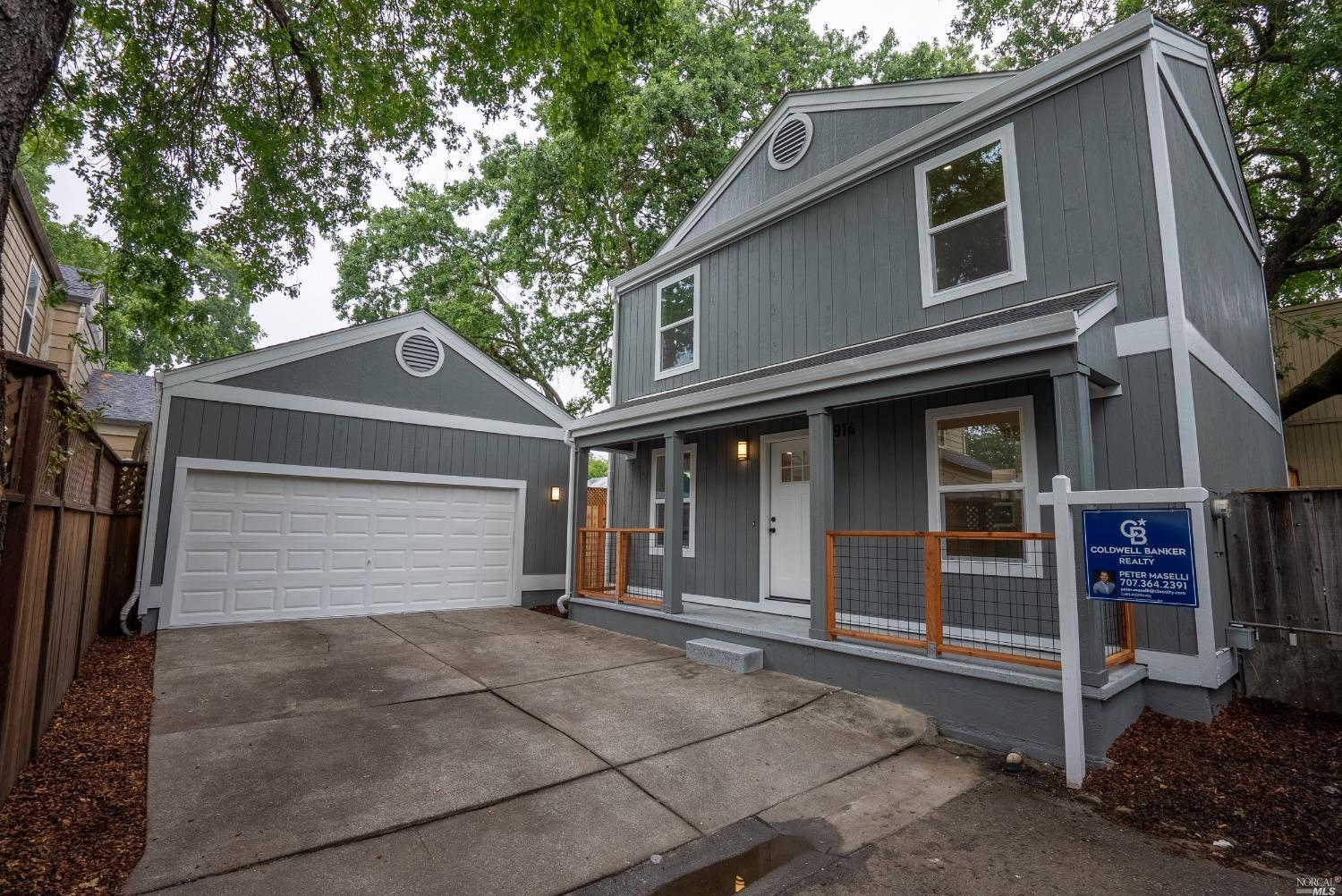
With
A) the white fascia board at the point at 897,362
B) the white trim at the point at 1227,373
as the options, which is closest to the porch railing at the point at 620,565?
the white fascia board at the point at 897,362

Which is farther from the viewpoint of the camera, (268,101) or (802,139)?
(802,139)

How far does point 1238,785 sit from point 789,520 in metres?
4.08

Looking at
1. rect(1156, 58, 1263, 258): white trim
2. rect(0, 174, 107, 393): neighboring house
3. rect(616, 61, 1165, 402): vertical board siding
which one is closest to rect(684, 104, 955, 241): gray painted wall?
rect(616, 61, 1165, 402): vertical board siding

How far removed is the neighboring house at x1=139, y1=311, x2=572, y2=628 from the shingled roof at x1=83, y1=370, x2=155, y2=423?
24.9ft

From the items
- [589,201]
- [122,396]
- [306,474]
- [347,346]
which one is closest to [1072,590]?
[306,474]

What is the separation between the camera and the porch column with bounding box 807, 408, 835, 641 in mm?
5211

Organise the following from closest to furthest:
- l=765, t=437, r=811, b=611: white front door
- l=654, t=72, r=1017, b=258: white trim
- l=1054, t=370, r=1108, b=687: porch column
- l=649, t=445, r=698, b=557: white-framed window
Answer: l=1054, t=370, r=1108, b=687: porch column → l=654, t=72, r=1017, b=258: white trim → l=765, t=437, r=811, b=611: white front door → l=649, t=445, r=698, b=557: white-framed window

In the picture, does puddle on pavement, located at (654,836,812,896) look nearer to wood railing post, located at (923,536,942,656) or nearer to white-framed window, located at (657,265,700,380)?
wood railing post, located at (923,536,942,656)

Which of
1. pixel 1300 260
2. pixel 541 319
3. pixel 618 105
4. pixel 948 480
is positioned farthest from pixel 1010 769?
pixel 541 319

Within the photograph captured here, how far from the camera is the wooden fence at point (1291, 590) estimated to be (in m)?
4.67

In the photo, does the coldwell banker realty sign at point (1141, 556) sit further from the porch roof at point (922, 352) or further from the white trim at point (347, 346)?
the white trim at point (347, 346)

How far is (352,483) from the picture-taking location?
8352 millimetres

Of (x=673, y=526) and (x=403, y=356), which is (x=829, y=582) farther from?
(x=403, y=356)

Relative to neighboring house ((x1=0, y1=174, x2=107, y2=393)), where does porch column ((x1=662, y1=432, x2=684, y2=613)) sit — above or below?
below
